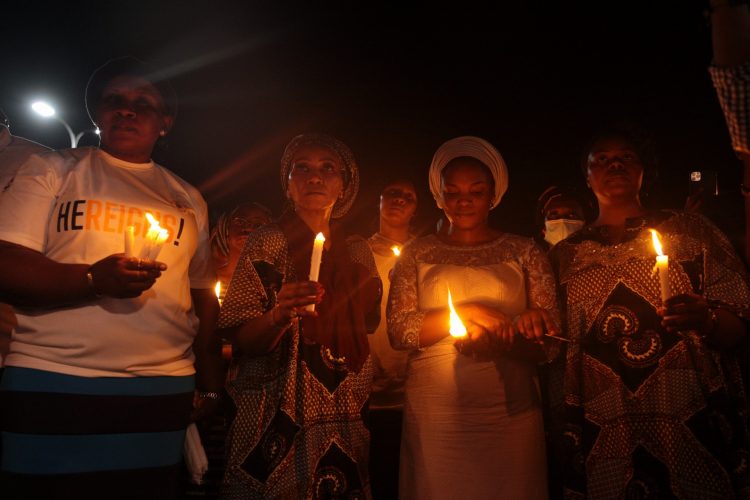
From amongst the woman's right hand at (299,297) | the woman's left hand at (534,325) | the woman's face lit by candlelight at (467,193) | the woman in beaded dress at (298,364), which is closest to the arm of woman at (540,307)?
the woman's left hand at (534,325)

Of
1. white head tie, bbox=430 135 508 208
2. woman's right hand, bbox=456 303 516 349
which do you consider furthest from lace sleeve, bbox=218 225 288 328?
white head tie, bbox=430 135 508 208

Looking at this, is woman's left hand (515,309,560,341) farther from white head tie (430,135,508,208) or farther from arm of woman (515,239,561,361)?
white head tie (430,135,508,208)

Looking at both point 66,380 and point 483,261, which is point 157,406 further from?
point 483,261

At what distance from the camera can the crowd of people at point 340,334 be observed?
2148 mm

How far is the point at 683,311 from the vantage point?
2113 millimetres

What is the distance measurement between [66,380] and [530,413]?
2.41 metres

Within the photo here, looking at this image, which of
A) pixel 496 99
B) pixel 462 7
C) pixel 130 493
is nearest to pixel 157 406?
pixel 130 493

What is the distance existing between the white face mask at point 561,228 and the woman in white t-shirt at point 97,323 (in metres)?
3.63

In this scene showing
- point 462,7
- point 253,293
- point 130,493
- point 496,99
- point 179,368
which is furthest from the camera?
point 496,99

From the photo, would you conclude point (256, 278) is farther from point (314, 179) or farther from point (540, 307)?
point (540, 307)

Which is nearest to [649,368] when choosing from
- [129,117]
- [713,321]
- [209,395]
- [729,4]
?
[713,321]

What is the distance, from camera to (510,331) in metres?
2.64

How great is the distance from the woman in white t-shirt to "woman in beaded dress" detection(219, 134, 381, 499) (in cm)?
31

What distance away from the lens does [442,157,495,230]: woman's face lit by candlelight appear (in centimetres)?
332
